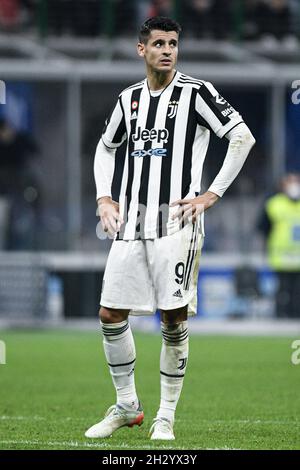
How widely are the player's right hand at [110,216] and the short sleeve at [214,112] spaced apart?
690mm

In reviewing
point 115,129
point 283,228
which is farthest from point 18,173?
point 115,129

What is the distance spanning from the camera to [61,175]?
816 inches

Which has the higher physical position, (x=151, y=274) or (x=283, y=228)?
(x=151, y=274)

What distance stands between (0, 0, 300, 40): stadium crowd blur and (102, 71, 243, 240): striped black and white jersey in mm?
13344

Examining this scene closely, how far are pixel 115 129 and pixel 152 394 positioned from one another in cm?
298

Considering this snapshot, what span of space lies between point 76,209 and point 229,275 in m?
3.10

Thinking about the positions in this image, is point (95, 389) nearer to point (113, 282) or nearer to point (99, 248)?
point (113, 282)

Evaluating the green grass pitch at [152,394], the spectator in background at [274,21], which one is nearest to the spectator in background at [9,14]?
the spectator in background at [274,21]

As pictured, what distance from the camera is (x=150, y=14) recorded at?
2036 cm

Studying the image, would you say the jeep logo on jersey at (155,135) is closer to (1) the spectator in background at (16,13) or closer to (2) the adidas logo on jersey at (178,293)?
(2) the adidas logo on jersey at (178,293)

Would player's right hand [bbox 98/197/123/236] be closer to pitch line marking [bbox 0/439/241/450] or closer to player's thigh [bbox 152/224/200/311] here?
player's thigh [bbox 152/224/200/311]

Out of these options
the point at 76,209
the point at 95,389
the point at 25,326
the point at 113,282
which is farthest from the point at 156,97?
the point at 76,209

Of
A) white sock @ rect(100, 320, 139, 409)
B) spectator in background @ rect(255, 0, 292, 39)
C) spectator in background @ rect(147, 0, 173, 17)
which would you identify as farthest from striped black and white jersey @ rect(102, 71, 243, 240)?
spectator in background @ rect(255, 0, 292, 39)

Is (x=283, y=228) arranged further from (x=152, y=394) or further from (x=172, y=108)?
(x=172, y=108)
